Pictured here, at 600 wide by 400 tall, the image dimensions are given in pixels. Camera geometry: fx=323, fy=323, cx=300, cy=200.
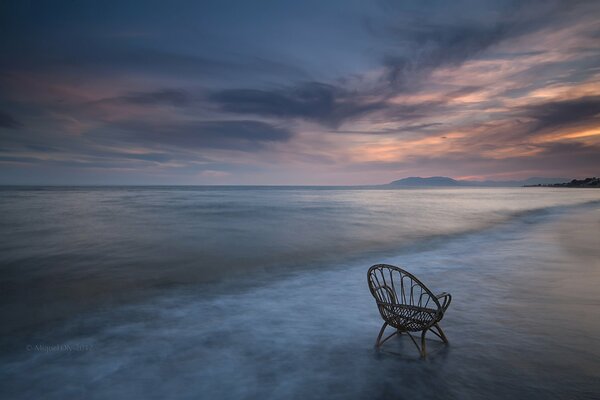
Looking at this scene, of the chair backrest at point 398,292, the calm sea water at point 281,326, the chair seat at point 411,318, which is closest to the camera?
the calm sea water at point 281,326

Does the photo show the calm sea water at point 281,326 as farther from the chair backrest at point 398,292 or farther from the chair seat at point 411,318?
the chair backrest at point 398,292

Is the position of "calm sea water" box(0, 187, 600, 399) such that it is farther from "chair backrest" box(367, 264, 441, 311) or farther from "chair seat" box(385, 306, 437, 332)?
"chair backrest" box(367, 264, 441, 311)

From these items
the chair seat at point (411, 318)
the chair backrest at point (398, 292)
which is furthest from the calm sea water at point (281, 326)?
the chair backrest at point (398, 292)

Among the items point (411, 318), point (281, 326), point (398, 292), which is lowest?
point (281, 326)

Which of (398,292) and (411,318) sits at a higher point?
(411,318)

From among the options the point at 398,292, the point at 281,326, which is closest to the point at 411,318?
the point at 281,326

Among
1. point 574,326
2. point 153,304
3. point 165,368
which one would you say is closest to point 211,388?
point 165,368

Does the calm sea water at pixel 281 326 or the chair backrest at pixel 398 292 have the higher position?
the chair backrest at pixel 398 292

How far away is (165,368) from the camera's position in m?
5.33

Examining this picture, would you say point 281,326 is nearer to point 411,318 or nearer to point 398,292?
point 411,318

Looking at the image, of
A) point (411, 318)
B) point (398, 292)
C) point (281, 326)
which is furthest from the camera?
point (398, 292)

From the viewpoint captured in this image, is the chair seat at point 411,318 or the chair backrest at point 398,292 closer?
the chair seat at point 411,318

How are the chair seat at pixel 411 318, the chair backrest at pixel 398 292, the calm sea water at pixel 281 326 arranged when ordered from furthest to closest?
the chair backrest at pixel 398 292 < the chair seat at pixel 411 318 < the calm sea water at pixel 281 326

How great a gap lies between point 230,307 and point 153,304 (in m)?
2.20
